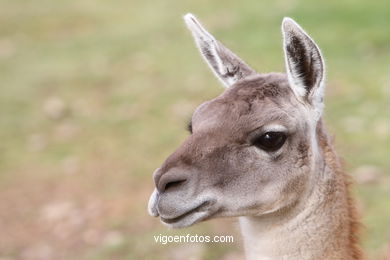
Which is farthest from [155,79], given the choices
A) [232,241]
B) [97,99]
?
[232,241]

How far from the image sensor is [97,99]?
1120cm

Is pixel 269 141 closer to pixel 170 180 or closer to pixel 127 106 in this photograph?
pixel 170 180

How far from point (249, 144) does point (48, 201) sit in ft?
15.7

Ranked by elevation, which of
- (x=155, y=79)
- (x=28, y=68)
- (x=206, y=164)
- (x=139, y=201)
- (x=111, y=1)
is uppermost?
(x=111, y=1)

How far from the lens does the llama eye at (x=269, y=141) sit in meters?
3.74

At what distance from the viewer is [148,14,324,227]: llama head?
141 inches

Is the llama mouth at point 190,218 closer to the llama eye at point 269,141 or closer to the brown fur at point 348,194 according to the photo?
the llama eye at point 269,141

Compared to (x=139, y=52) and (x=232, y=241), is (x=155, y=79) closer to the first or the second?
(x=139, y=52)

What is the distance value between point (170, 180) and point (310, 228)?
751 mm

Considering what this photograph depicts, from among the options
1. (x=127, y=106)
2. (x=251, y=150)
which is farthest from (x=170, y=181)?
(x=127, y=106)

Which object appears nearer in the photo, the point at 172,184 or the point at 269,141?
the point at 172,184

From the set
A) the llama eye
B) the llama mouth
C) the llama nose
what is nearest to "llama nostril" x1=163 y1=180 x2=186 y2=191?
the llama nose

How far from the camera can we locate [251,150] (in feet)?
12.3

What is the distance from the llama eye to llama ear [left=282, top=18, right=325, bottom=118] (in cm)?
24
